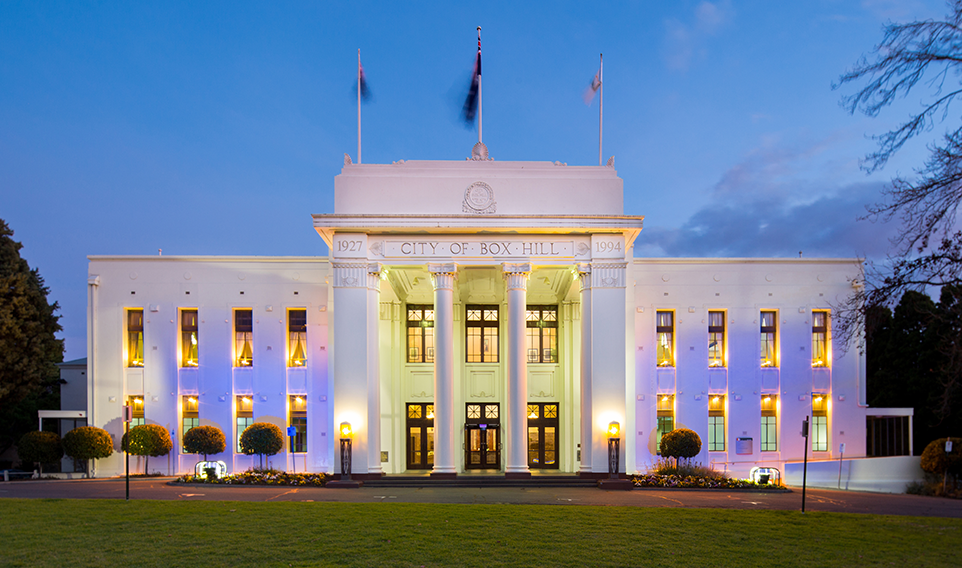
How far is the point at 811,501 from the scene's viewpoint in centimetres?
1891

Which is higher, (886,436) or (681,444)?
(681,444)

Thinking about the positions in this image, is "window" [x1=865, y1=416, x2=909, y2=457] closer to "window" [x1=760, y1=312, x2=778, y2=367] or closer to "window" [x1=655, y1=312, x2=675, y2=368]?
"window" [x1=760, y1=312, x2=778, y2=367]

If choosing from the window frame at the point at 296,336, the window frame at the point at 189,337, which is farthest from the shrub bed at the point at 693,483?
the window frame at the point at 189,337

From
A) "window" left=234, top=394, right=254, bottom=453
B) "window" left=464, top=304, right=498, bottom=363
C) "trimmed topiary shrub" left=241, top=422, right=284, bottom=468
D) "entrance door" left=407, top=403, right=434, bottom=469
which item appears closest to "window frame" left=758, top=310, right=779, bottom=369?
"window" left=464, top=304, right=498, bottom=363

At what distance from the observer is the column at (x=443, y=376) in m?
21.9

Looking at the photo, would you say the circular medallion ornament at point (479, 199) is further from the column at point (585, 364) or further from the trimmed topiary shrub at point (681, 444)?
the trimmed topiary shrub at point (681, 444)

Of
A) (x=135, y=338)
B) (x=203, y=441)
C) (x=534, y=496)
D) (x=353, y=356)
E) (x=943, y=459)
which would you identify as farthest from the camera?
(x=135, y=338)

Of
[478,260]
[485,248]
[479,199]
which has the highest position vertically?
[479,199]

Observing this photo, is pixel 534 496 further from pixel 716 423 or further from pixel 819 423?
pixel 819 423

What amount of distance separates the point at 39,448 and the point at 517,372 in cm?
2024

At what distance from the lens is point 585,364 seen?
22.5 meters

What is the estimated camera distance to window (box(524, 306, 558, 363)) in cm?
2853

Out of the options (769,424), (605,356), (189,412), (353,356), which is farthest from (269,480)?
(769,424)

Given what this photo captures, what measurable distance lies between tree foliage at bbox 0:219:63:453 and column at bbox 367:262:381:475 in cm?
1734
